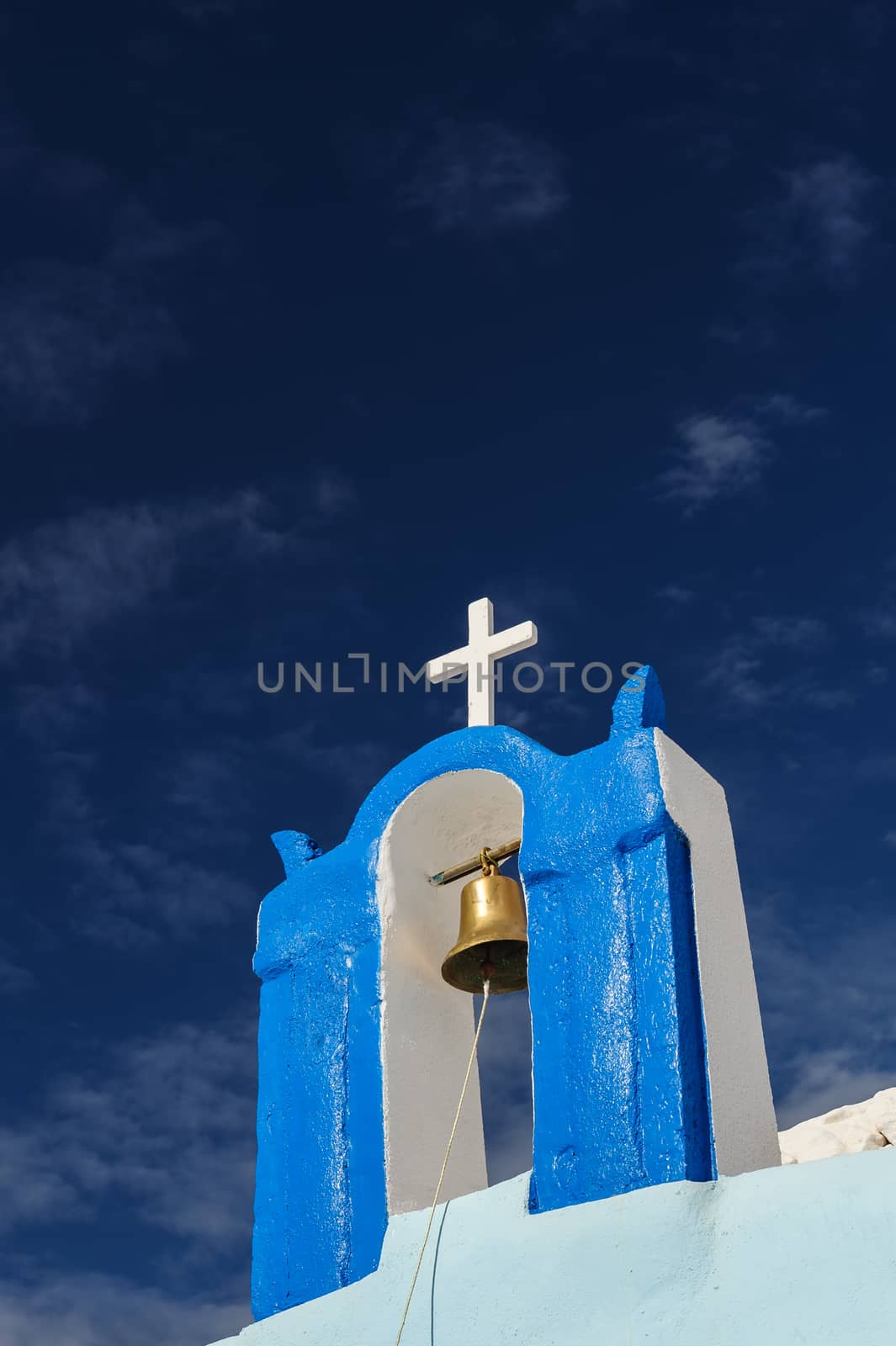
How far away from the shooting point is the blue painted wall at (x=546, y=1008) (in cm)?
494

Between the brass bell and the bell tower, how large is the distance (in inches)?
0.4

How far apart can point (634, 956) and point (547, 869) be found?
498 millimetres

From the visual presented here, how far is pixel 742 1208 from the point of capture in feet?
14.8

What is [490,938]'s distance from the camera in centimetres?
578

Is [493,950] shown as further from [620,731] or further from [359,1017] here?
[620,731]

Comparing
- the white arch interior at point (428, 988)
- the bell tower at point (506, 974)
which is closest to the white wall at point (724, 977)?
the bell tower at point (506, 974)

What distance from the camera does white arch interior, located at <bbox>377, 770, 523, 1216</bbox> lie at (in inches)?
223

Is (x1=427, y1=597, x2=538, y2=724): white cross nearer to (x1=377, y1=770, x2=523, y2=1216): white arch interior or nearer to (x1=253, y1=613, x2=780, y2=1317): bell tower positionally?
(x1=253, y1=613, x2=780, y2=1317): bell tower

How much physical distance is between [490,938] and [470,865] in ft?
1.42

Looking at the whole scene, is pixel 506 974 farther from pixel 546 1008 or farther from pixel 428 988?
pixel 546 1008

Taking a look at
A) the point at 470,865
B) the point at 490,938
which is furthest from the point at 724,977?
the point at 470,865

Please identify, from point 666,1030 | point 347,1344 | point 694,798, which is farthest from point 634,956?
point 347,1344

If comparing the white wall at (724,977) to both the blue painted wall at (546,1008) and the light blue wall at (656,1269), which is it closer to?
the blue painted wall at (546,1008)

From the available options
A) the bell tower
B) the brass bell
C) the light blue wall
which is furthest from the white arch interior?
the light blue wall
